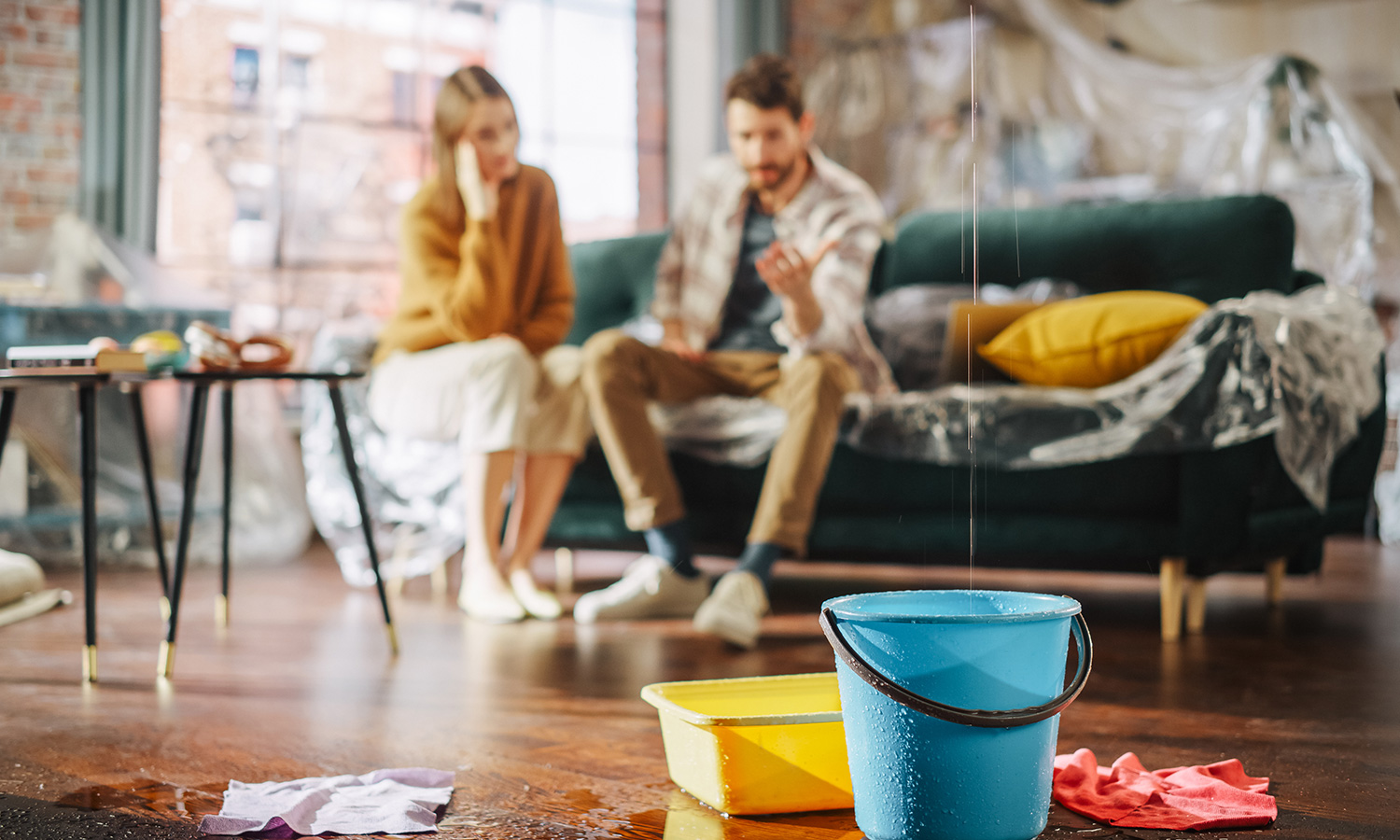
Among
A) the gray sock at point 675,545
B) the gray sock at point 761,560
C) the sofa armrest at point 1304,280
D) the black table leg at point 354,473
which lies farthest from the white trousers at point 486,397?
the sofa armrest at point 1304,280

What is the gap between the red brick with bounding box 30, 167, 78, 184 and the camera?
3359mm

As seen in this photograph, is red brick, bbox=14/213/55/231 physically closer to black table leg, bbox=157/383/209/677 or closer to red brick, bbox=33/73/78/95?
red brick, bbox=33/73/78/95

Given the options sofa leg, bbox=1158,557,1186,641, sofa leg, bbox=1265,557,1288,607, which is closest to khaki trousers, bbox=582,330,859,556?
sofa leg, bbox=1158,557,1186,641

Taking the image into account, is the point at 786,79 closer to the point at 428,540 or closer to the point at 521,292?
the point at 521,292

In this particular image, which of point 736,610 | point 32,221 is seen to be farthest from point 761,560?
point 32,221

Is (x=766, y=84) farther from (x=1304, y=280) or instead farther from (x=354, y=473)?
(x=1304, y=280)

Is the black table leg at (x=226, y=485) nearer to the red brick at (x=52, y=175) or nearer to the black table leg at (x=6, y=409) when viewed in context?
the black table leg at (x=6, y=409)

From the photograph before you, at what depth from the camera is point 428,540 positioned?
8.79ft

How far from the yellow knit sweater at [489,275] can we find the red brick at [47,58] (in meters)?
1.62

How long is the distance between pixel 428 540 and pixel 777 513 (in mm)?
959

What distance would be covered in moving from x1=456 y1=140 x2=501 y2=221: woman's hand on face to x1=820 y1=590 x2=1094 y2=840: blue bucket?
1.54 m

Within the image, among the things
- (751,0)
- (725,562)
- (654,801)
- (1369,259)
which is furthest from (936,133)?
(654,801)

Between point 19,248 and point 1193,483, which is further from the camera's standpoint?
point 19,248

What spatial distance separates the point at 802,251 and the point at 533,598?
828mm
